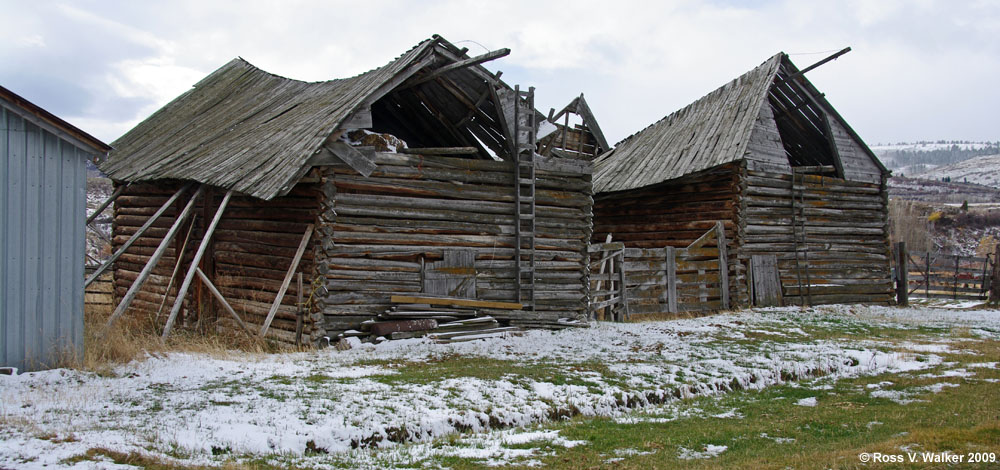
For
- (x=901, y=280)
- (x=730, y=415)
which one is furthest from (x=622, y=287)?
(x=901, y=280)

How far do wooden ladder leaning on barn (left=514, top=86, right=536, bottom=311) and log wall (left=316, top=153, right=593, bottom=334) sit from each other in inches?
6.1

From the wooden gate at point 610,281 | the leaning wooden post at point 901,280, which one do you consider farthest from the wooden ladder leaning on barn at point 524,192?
the leaning wooden post at point 901,280

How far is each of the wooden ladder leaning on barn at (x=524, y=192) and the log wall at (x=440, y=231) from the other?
15 centimetres

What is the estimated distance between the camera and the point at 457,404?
753 cm

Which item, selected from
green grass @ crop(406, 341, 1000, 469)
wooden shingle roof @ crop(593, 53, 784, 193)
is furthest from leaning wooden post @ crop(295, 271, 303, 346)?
wooden shingle roof @ crop(593, 53, 784, 193)

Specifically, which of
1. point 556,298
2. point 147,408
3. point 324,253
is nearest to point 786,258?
point 556,298

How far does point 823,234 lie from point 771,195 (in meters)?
2.09

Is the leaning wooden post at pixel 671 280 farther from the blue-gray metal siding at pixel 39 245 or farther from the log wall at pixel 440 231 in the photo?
the blue-gray metal siding at pixel 39 245

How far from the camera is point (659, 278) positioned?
59.8 feet

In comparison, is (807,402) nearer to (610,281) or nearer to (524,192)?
(524,192)

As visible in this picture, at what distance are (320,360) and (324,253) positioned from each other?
2.57 meters

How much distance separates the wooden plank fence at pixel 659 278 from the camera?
1728cm

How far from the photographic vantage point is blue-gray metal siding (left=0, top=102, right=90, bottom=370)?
8.53 meters

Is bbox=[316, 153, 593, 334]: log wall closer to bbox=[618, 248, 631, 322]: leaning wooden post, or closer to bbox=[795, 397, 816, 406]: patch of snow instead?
bbox=[618, 248, 631, 322]: leaning wooden post
